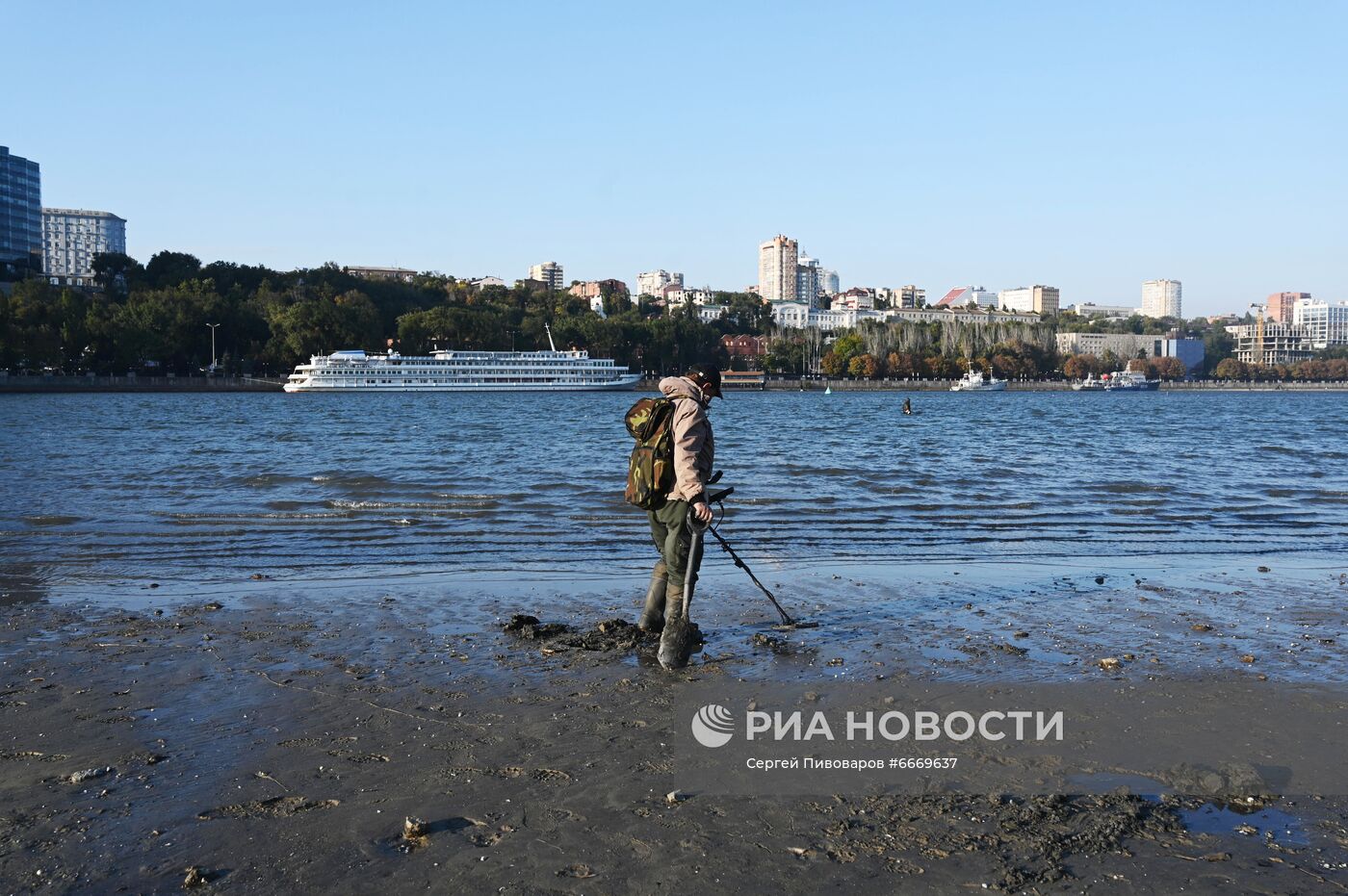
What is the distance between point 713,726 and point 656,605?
5.96ft

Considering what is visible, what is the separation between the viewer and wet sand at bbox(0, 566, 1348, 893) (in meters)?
3.64

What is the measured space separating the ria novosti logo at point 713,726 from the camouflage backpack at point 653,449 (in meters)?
1.52

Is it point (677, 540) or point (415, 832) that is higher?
point (677, 540)

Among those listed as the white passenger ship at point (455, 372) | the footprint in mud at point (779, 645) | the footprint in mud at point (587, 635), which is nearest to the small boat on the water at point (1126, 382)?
the white passenger ship at point (455, 372)

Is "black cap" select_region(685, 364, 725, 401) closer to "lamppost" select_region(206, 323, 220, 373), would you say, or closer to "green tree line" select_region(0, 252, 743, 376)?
"green tree line" select_region(0, 252, 743, 376)

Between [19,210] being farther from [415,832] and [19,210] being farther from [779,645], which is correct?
[415,832]

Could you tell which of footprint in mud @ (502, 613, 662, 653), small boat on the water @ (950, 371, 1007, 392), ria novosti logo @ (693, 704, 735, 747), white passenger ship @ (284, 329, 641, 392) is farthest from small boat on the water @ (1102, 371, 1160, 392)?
ria novosti logo @ (693, 704, 735, 747)

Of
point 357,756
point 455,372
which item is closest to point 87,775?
point 357,756

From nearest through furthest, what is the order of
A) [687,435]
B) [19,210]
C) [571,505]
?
[687,435]
[571,505]
[19,210]

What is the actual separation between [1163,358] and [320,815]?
216 m

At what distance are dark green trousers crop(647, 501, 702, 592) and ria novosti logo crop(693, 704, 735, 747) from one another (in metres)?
1.25

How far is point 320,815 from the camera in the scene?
13.2 feet

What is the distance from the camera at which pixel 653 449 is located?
6.43 meters

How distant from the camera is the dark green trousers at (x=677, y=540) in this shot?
254 inches
